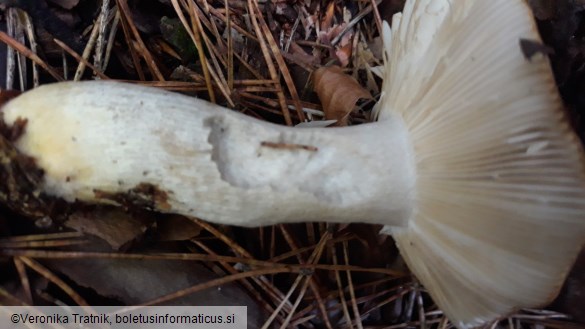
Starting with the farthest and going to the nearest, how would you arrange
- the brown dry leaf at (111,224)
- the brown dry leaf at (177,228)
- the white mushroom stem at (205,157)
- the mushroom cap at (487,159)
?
the brown dry leaf at (177,228) < the brown dry leaf at (111,224) < the white mushroom stem at (205,157) < the mushroom cap at (487,159)

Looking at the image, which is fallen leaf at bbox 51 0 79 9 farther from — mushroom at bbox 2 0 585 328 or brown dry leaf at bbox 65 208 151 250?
brown dry leaf at bbox 65 208 151 250

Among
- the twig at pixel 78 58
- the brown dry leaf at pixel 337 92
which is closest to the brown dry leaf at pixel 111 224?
the twig at pixel 78 58

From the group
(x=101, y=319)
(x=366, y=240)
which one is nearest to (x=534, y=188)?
(x=366, y=240)

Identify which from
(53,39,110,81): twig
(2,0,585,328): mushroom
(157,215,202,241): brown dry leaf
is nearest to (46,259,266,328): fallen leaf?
(157,215,202,241): brown dry leaf

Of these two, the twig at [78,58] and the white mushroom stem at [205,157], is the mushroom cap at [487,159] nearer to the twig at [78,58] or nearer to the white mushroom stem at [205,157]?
the white mushroom stem at [205,157]

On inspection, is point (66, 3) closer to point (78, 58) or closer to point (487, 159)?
point (78, 58)
